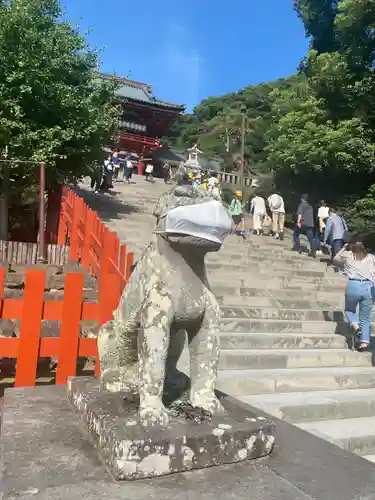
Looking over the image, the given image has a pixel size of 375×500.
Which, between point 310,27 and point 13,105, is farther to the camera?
point 310,27

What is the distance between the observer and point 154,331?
1.83 meters

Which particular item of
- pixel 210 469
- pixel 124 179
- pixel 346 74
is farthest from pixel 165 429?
pixel 124 179

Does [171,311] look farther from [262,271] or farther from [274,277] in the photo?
[262,271]

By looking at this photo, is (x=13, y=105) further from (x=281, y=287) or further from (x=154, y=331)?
(x=154, y=331)

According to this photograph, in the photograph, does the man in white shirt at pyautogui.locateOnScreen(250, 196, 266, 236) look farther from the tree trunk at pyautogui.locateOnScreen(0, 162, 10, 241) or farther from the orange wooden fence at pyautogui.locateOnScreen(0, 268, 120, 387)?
the orange wooden fence at pyautogui.locateOnScreen(0, 268, 120, 387)

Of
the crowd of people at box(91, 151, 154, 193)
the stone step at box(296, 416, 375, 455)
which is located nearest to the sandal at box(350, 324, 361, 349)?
the stone step at box(296, 416, 375, 455)

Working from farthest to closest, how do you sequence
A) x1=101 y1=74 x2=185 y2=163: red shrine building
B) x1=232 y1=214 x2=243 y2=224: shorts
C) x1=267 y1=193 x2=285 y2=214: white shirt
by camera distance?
x1=101 y1=74 x2=185 y2=163: red shrine building
x1=232 y1=214 x2=243 y2=224: shorts
x1=267 y1=193 x2=285 y2=214: white shirt

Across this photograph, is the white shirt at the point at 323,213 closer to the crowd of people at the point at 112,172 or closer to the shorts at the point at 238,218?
the shorts at the point at 238,218

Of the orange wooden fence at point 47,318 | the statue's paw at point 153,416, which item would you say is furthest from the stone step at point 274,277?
the statue's paw at point 153,416

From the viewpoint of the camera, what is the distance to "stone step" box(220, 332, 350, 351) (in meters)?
4.89

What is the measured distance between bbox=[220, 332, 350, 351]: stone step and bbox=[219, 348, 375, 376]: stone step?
0.09 metres

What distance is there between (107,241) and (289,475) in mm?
3944

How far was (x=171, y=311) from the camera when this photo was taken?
187cm

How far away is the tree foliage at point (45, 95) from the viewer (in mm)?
9586
